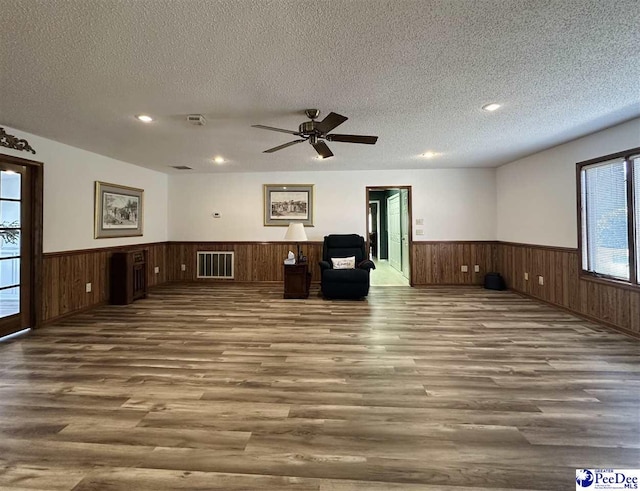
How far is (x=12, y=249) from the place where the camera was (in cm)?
357

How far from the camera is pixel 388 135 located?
152 inches

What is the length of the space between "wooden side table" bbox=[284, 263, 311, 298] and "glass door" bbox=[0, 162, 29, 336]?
3367mm

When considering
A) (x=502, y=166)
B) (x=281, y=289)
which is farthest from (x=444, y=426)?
(x=502, y=166)

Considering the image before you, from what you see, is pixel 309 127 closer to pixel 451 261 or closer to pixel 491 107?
pixel 491 107

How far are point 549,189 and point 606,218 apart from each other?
1.05m

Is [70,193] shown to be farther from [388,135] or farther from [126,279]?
[388,135]

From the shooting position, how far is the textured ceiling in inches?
65.4

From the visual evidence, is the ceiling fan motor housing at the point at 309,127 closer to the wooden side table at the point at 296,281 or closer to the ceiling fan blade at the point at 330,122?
the ceiling fan blade at the point at 330,122

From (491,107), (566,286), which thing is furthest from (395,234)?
(491,107)

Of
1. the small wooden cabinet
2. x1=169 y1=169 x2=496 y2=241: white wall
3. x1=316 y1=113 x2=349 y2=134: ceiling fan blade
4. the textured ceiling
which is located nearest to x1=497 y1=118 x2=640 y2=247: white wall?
the textured ceiling

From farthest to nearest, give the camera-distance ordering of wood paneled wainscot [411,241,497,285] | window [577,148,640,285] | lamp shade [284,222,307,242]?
wood paneled wainscot [411,241,497,285], lamp shade [284,222,307,242], window [577,148,640,285]

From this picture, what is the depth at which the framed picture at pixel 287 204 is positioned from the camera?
645 cm

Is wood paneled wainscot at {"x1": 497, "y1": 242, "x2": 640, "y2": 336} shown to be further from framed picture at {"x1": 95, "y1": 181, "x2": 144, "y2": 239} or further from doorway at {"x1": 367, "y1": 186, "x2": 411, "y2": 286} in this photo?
framed picture at {"x1": 95, "y1": 181, "x2": 144, "y2": 239}

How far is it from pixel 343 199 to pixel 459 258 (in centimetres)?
265
